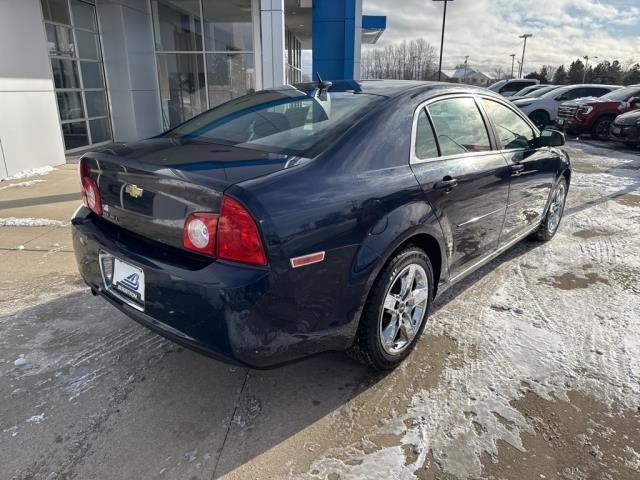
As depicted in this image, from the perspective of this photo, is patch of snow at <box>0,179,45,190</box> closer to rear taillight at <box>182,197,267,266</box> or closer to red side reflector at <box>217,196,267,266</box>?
rear taillight at <box>182,197,267,266</box>

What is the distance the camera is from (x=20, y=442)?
218 centimetres

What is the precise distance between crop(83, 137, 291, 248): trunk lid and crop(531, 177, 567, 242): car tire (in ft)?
11.6

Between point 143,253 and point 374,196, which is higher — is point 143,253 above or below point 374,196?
below

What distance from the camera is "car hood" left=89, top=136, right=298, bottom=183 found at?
6.84 ft

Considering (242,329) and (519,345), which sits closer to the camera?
(242,329)

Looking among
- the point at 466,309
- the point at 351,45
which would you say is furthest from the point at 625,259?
the point at 351,45

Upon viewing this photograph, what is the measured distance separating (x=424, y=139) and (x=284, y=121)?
0.85 metres

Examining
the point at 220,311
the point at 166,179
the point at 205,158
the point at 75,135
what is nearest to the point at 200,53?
the point at 75,135

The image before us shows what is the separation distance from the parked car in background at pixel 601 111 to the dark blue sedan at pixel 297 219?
43.4 feet

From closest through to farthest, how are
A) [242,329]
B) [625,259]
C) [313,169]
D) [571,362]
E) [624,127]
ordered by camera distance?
1. [242,329]
2. [313,169]
3. [571,362]
4. [625,259]
5. [624,127]

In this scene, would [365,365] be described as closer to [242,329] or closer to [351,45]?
[242,329]

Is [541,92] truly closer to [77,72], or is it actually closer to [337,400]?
[77,72]

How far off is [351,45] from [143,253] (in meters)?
13.7

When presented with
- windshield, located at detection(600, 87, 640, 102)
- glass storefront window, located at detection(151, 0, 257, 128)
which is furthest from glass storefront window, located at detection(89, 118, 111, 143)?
windshield, located at detection(600, 87, 640, 102)
